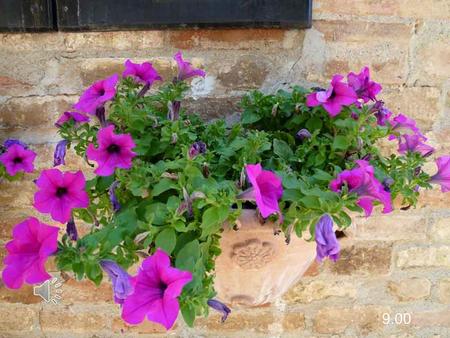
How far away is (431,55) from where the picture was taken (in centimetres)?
134

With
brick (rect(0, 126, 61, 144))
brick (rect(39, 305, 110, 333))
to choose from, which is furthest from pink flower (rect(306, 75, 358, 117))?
brick (rect(39, 305, 110, 333))

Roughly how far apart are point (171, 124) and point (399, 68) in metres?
0.67

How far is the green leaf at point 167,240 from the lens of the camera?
2.61 ft

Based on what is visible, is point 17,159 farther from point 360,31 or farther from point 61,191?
point 360,31

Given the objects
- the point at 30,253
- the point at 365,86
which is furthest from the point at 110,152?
the point at 365,86

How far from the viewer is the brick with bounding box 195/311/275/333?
144cm

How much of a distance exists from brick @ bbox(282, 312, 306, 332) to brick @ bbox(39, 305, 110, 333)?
49 centimetres

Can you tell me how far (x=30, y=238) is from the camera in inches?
30.8

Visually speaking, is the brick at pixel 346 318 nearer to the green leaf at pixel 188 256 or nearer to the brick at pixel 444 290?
the brick at pixel 444 290

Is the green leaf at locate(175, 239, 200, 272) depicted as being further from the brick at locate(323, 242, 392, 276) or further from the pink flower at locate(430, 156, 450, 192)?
the brick at locate(323, 242, 392, 276)

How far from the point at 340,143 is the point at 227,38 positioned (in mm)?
467

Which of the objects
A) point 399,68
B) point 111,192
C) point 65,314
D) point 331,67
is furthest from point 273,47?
point 65,314

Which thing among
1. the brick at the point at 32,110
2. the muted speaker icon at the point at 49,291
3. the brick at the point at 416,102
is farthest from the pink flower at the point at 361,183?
the muted speaker icon at the point at 49,291

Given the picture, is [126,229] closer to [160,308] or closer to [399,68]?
[160,308]
